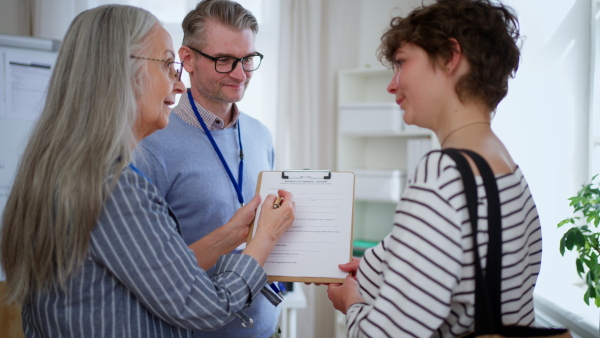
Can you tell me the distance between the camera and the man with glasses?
1.72 meters

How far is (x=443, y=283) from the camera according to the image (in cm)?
93

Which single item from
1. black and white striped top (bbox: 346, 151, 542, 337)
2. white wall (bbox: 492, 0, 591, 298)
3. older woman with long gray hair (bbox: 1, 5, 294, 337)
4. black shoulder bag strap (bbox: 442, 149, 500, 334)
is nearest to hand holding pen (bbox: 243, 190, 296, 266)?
older woman with long gray hair (bbox: 1, 5, 294, 337)

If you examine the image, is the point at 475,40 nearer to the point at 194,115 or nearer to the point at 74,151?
the point at 74,151

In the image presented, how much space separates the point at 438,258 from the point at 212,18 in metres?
1.35

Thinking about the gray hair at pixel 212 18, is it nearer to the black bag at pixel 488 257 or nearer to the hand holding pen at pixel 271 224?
the hand holding pen at pixel 271 224

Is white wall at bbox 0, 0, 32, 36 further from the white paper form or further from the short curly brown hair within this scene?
the short curly brown hair

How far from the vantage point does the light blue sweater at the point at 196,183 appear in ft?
5.58

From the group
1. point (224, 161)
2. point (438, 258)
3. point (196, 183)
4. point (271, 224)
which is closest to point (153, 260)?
point (271, 224)

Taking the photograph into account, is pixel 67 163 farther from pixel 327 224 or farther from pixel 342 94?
pixel 342 94

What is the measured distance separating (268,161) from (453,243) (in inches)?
52.1

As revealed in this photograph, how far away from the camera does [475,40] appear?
107 cm

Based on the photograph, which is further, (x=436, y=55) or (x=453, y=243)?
(x=436, y=55)

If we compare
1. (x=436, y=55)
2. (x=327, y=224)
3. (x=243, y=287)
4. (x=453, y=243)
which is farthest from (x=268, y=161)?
(x=453, y=243)

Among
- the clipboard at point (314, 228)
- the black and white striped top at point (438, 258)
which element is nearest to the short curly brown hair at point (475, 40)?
the black and white striped top at point (438, 258)
